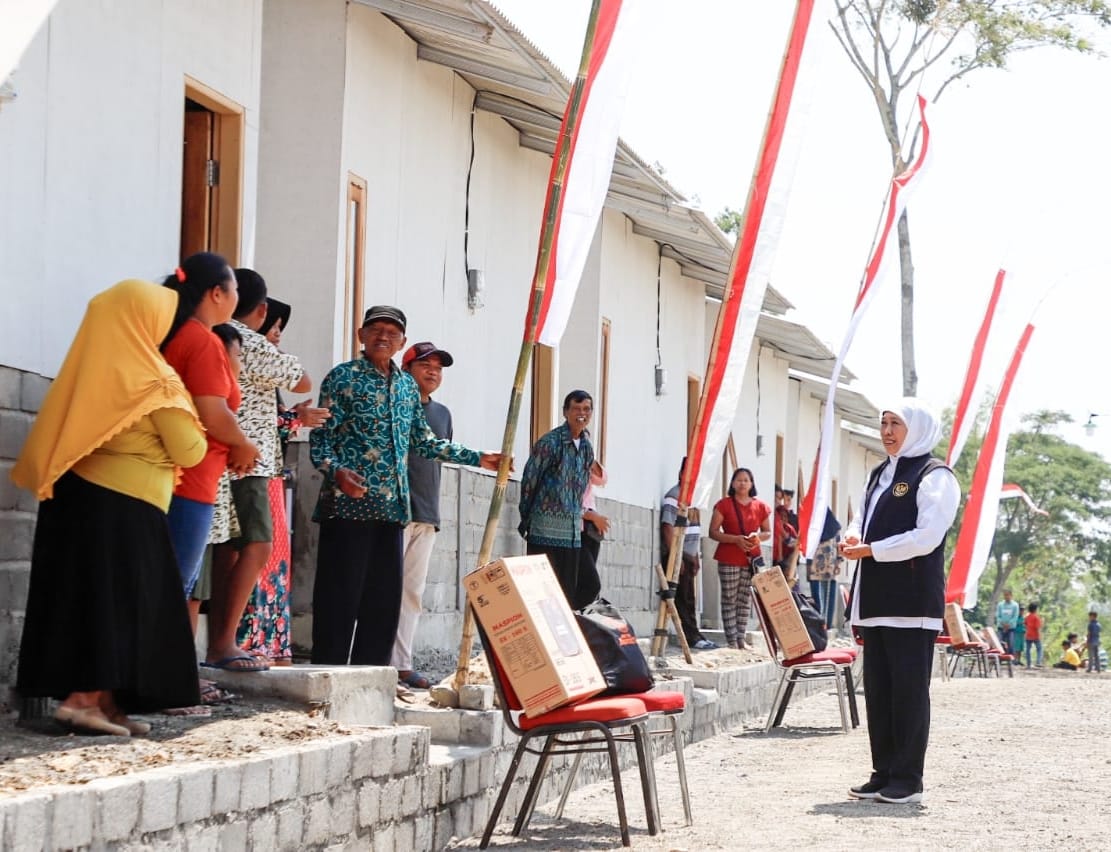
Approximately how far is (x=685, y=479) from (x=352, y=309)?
8.34 feet

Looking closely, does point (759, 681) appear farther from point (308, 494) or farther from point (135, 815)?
point (135, 815)

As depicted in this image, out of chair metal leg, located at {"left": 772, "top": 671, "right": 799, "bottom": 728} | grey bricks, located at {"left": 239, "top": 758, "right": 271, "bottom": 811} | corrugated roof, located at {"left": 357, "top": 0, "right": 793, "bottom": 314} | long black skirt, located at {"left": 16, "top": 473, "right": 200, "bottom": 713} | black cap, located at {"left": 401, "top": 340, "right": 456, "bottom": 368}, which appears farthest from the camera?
chair metal leg, located at {"left": 772, "top": 671, "right": 799, "bottom": 728}

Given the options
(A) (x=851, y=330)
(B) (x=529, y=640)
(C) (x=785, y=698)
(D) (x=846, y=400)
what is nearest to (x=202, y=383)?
(B) (x=529, y=640)

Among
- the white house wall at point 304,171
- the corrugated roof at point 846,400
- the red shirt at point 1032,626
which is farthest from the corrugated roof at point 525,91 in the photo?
the red shirt at point 1032,626

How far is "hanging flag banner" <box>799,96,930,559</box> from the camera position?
42.3 feet

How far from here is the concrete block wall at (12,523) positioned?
6016 mm

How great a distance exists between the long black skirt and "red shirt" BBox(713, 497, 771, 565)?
33.6 ft

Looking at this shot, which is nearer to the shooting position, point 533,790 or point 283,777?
point 283,777

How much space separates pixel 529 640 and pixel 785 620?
550cm

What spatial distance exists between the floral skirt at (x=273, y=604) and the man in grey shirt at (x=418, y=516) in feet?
3.91

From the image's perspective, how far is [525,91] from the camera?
11484 millimetres

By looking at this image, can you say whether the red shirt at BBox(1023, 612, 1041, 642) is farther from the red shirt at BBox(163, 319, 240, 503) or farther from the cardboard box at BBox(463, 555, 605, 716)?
the red shirt at BBox(163, 319, 240, 503)

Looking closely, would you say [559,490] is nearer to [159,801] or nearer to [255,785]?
[255,785]

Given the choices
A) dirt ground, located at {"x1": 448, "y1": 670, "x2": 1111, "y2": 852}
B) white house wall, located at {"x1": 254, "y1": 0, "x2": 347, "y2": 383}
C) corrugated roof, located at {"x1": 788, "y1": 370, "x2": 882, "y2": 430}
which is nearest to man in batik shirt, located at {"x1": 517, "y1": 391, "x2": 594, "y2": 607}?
dirt ground, located at {"x1": 448, "y1": 670, "x2": 1111, "y2": 852}
